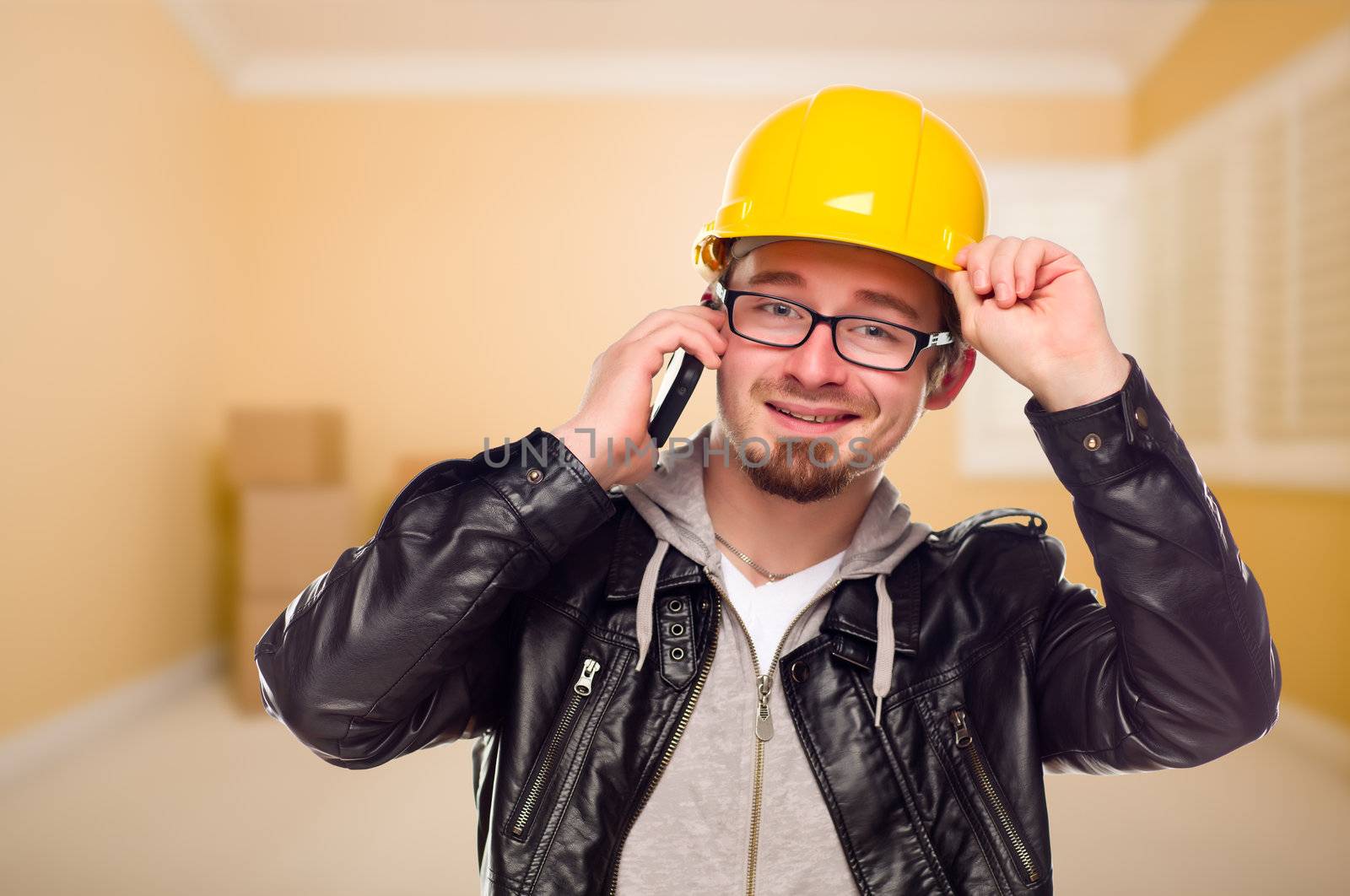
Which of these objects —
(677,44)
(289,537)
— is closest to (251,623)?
(289,537)

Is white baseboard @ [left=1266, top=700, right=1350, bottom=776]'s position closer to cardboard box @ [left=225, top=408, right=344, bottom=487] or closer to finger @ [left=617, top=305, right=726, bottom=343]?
finger @ [left=617, top=305, right=726, bottom=343]

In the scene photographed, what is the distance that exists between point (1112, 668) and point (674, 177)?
5416 millimetres

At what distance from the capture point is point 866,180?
124cm

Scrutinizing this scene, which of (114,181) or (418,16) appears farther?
(418,16)

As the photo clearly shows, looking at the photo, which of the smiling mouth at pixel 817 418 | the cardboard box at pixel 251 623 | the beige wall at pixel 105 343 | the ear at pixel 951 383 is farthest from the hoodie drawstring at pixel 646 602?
the cardboard box at pixel 251 623

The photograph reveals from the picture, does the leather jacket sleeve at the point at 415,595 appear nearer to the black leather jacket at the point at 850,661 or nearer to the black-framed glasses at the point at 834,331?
the black leather jacket at the point at 850,661

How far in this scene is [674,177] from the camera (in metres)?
6.18

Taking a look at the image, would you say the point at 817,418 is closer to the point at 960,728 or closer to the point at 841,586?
the point at 841,586

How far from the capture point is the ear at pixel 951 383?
139cm

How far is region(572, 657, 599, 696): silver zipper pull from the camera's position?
1.14 m

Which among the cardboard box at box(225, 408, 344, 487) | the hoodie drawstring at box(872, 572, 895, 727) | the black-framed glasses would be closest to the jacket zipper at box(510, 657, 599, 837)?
the hoodie drawstring at box(872, 572, 895, 727)

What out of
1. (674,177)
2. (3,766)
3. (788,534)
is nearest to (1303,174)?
(674,177)

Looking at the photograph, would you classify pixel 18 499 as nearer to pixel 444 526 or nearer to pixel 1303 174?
pixel 444 526

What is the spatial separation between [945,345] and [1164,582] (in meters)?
0.43
